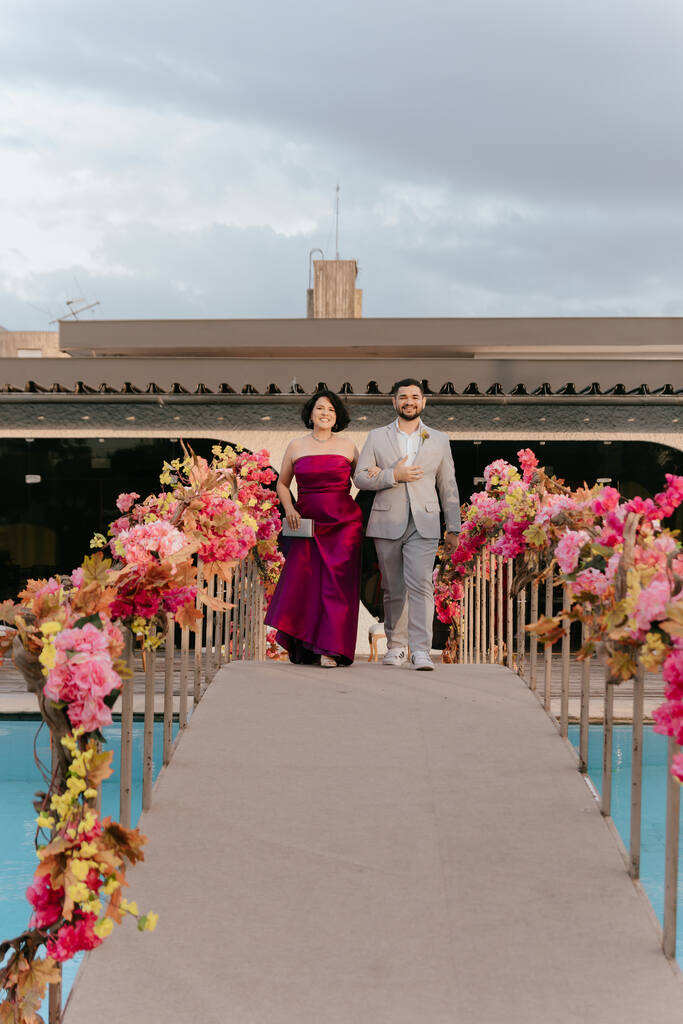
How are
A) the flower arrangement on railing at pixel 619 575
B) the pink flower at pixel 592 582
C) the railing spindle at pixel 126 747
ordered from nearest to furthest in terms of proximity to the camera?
the flower arrangement on railing at pixel 619 575 < the pink flower at pixel 592 582 < the railing spindle at pixel 126 747

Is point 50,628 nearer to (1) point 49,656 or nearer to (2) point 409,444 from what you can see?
(1) point 49,656

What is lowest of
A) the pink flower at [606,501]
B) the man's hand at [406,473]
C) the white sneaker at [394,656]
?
the white sneaker at [394,656]

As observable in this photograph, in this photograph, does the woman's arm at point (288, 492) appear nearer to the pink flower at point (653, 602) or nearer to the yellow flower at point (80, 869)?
the yellow flower at point (80, 869)

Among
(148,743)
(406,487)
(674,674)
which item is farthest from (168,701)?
(674,674)

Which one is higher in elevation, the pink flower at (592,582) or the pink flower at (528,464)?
the pink flower at (528,464)

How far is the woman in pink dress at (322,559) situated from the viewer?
5.53 meters

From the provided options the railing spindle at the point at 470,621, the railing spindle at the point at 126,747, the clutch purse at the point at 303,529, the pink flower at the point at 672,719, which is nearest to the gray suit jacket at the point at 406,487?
the clutch purse at the point at 303,529

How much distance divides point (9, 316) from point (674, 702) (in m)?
35.3

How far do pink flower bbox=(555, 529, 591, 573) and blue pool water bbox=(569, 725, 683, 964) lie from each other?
2.48 meters

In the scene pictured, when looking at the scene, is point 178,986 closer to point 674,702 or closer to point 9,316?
point 674,702

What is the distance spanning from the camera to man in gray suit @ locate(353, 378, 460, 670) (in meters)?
5.55

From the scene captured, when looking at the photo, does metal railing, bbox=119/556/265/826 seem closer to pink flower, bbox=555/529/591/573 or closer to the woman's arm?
the woman's arm

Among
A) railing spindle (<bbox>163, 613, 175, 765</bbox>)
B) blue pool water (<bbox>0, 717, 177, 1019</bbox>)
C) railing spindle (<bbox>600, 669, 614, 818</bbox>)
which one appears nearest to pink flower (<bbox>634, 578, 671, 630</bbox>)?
railing spindle (<bbox>600, 669, 614, 818</bbox>)

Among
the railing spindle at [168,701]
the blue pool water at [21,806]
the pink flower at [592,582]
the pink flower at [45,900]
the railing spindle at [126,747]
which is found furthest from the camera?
the blue pool water at [21,806]
